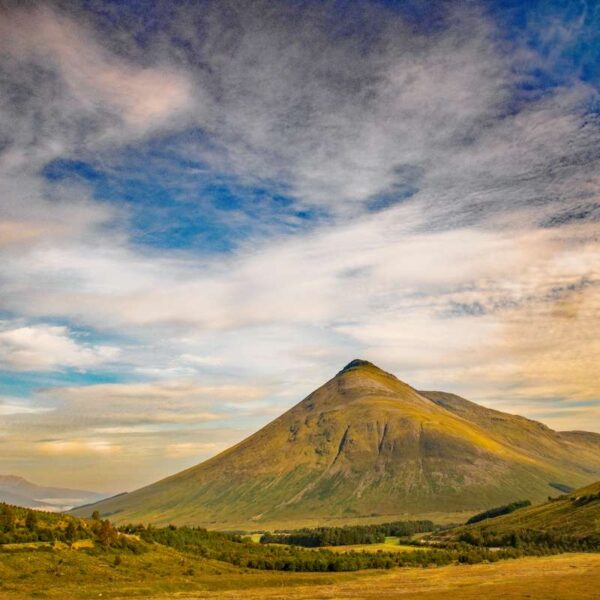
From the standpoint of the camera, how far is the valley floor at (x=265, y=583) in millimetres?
96000

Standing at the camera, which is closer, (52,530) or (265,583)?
(265,583)

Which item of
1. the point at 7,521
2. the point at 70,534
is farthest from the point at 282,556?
the point at 7,521

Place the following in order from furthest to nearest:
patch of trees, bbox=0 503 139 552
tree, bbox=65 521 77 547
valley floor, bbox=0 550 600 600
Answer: tree, bbox=65 521 77 547 < patch of trees, bbox=0 503 139 552 < valley floor, bbox=0 550 600 600

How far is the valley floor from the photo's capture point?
315 ft

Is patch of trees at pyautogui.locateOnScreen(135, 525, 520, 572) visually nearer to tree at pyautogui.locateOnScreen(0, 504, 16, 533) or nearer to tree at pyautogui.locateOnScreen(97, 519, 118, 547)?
tree at pyautogui.locateOnScreen(97, 519, 118, 547)

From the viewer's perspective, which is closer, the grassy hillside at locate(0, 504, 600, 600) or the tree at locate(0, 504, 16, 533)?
the grassy hillside at locate(0, 504, 600, 600)

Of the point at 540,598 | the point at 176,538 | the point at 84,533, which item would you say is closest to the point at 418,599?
the point at 540,598

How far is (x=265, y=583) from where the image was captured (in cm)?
12325

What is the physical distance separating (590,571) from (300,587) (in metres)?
68.9

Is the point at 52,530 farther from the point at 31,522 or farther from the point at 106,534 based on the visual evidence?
the point at 106,534

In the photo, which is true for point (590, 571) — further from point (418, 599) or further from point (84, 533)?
point (84, 533)

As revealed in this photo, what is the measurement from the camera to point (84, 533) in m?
130

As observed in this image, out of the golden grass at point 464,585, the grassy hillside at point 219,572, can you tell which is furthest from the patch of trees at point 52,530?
the golden grass at point 464,585

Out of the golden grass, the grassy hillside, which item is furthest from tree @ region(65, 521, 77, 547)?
the golden grass
